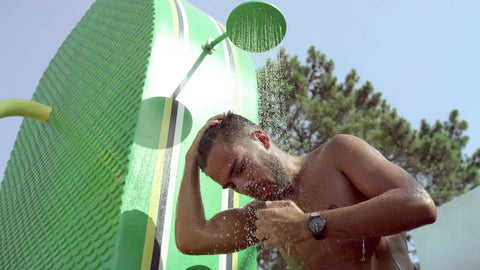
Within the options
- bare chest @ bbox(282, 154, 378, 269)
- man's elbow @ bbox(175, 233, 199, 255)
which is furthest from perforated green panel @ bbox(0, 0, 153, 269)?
bare chest @ bbox(282, 154, 378, 269)

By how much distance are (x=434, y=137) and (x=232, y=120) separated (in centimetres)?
869

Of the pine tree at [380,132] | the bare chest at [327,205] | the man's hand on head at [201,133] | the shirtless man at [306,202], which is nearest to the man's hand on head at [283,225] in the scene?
the shirtless man at [306,202]

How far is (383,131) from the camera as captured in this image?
29.9ft

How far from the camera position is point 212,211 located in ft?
6.46

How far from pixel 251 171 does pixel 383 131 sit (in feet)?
26.9

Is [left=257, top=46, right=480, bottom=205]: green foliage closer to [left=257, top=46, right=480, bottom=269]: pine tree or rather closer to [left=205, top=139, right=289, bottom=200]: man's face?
[left=257, top=46, right=480, bottom=269]: pine tree

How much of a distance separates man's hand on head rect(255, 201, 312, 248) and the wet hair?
0.37m

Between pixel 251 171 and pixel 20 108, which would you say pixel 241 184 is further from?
pixel 20 108

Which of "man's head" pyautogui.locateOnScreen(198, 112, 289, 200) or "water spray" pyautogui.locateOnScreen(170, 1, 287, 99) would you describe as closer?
"man's head" pyautogui.locateOnScreen(198, 112, 289, 200)

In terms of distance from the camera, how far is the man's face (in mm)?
1543

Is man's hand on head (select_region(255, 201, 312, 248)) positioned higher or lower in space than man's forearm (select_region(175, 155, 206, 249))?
lower

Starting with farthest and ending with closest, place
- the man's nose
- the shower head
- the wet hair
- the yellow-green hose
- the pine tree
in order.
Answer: the pine tree < the yellow-green hose < the shower head < the wet hair < the man's nose

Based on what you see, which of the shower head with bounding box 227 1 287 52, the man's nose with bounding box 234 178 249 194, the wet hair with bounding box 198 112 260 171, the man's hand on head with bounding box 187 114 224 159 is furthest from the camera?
the shower head with bounding box 227 1 287 52

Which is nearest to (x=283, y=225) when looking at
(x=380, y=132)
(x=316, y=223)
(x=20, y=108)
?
(x=316, y=223)
